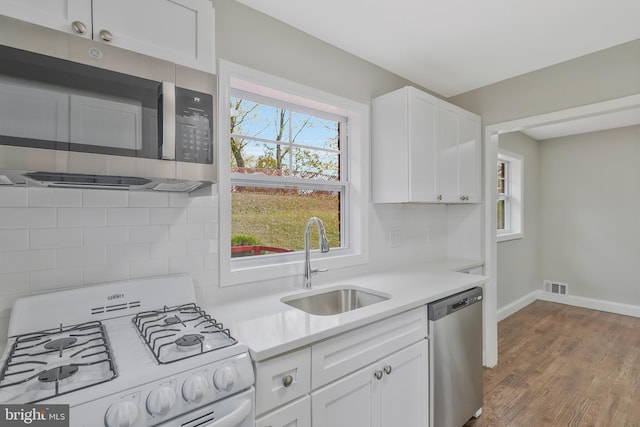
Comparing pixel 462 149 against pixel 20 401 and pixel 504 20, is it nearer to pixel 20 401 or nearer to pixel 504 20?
pixel 504 20

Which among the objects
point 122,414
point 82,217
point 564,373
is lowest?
point 564,373

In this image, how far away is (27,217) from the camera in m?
1.17

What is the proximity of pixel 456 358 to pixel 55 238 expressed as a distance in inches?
81.0

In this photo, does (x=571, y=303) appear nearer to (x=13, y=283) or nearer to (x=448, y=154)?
(x=448, y=154)

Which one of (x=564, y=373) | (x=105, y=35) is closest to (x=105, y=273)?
(x=105, y=35)

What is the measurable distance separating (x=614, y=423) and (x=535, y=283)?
295cm

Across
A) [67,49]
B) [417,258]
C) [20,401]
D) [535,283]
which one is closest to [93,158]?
[67,49]

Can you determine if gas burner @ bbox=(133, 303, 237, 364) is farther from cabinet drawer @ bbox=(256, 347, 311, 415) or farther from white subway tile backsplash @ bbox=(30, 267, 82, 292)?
white subway tile backsplash @ bbox=(30, 267, 82, 292)

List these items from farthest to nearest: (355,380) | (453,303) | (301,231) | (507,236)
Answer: (507,236) < (301,231) < (453,303) < (355,380)

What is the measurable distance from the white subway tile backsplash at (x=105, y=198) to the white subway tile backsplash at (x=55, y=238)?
0.37ft

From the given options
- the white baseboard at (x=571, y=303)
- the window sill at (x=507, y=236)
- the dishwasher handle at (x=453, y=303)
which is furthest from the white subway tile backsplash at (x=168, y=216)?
the white baseboard at (x=571, y=303)

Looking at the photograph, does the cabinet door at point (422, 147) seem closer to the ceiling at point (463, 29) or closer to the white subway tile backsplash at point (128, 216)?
the ceiling at point (463, 29)

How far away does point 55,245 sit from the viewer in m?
1.22

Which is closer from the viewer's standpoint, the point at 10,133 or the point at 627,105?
the point at 10,133
